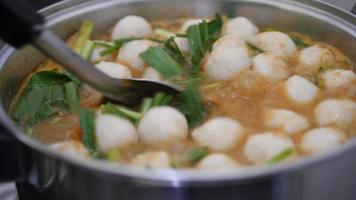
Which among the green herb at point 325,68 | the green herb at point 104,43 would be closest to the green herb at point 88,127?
the green herb at point 104,43

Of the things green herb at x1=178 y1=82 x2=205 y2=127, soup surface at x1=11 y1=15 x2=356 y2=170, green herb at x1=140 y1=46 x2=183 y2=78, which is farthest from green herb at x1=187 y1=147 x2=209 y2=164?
green herb at x1=140 y1=46 x2=183 y2=78

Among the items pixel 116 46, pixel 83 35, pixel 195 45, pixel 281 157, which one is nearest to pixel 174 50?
pixel 195 45

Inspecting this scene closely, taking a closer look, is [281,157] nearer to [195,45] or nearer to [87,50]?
[195,45]

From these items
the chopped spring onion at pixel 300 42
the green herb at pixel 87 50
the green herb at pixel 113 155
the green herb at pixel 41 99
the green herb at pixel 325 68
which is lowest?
the green herb at pixel 41 99

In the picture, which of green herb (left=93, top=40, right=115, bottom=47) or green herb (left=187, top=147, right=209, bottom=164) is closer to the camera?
green herb (left=187, top=147, right=209, bottom=164)

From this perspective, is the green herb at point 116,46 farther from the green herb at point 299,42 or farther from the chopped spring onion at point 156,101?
the green herb at point 299,42

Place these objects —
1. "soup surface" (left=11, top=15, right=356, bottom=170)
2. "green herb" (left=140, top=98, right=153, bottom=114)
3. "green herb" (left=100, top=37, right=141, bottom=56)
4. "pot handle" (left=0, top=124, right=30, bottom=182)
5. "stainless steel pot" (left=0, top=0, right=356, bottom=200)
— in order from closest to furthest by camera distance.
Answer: "stainless steel pot" (left=0, top=0, right=356, bottom=200) < "pot handle" (left=0, top=124, right=30, bottom=182) < "soup surface" (left=11, top=15, right=356, bottom=170) < "green herb" (left=140, top=98, right=153, bottom=114) < "green herb" (left=100, top=37, right=141, bottom=56)

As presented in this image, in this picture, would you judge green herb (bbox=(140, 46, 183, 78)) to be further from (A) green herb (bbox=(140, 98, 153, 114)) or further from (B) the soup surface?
(A) green herb (bbox=(140, 98, 153, 114))

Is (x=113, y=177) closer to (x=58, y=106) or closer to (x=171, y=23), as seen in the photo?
(x=58, y=106)

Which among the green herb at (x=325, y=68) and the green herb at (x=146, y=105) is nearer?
the green herb at (x=146, y=105)
